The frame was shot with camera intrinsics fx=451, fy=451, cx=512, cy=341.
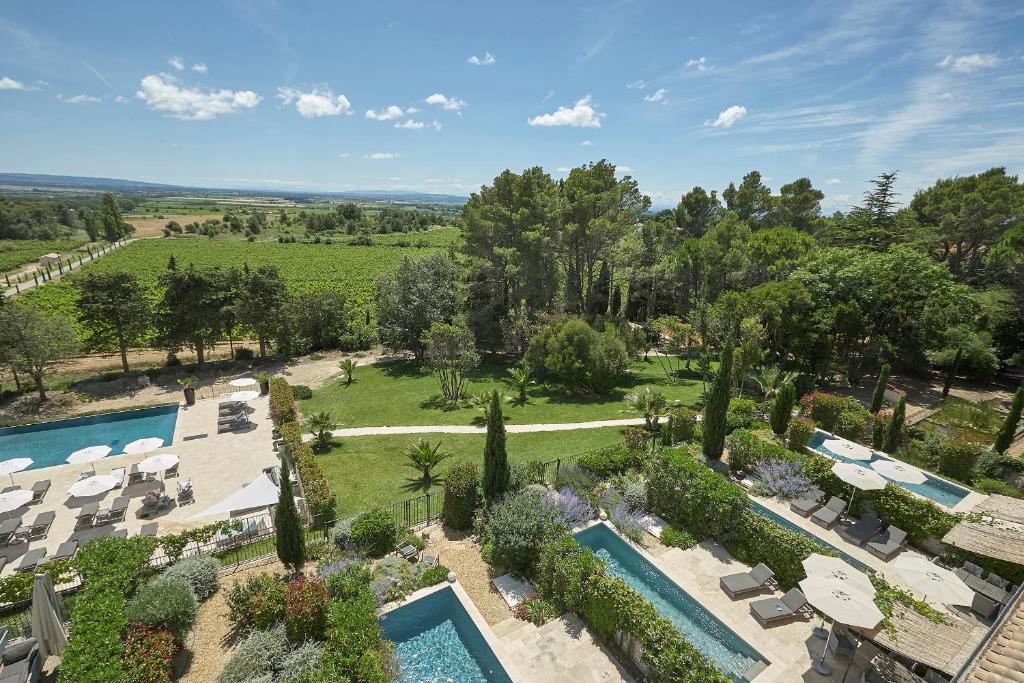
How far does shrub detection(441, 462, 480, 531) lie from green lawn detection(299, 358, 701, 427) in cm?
974

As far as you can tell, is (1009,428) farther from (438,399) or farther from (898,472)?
(438,399)

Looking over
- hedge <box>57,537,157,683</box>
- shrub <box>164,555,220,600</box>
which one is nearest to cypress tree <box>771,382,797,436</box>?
shrub <box>164,555,220,600</box>

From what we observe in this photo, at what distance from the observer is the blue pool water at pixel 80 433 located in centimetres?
2052

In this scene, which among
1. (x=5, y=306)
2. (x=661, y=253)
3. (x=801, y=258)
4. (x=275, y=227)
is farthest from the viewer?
(x=275, y=227)

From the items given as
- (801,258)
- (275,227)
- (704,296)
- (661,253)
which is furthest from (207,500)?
(275,227)

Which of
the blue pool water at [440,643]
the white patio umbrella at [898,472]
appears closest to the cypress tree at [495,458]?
the blue pool water at [440,643]

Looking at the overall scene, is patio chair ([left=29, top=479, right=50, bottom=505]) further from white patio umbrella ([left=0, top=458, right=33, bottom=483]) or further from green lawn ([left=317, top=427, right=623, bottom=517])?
green lawn ([left=317, top=427, right=623, bottom=517])

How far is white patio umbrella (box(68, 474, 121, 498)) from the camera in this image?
14.7 meters

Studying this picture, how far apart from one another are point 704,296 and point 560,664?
3259cm

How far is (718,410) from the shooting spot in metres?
17.2

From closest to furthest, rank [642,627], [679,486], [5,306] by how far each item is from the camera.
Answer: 1. [642,627]
2. [679,486]
3. [5,306]

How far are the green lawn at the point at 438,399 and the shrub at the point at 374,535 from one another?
1082cm

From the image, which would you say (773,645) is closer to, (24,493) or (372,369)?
(24,493)

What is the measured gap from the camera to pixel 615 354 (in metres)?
27.5
